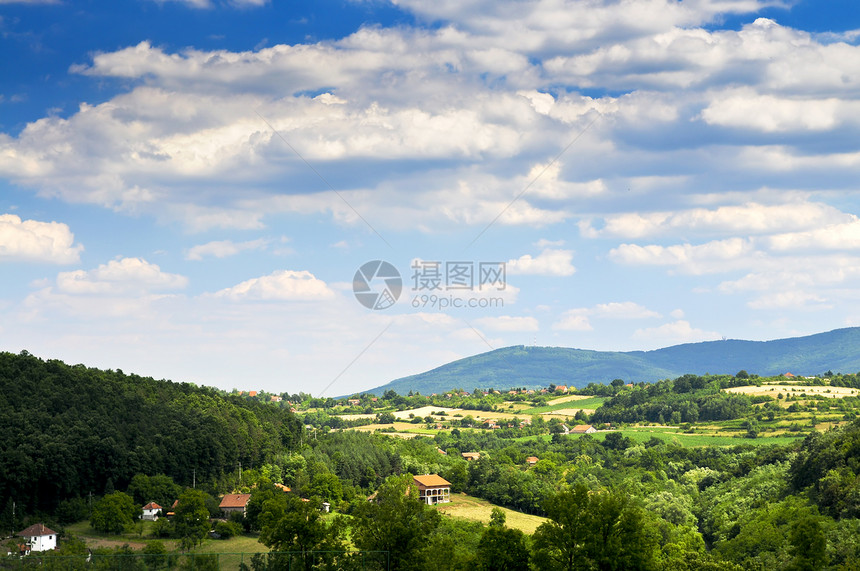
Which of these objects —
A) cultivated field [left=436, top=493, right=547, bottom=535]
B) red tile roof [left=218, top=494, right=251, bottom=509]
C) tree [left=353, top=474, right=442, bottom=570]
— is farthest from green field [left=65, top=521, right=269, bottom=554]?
cultivated field [left=436, top=493, right=547, bottom=535]

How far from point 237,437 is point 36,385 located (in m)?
24.5

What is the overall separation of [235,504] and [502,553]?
145ft

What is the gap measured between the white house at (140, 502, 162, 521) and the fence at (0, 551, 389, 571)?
29951mm

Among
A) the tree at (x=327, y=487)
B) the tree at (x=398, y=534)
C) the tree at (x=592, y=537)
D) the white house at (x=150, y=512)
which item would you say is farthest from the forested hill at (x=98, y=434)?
the tree at (x=592, y=537)

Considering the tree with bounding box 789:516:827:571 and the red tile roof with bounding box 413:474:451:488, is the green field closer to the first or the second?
the red tile roof with bounding box 413:474:451:488

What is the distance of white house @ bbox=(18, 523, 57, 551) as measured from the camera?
212 ft

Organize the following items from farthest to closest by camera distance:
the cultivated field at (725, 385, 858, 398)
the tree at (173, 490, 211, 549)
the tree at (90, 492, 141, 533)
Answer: the cultivated field at (725, 385, 858, 398), the tree at (90, 492, 141, 533), the tree at (173, 490, 211, 549)

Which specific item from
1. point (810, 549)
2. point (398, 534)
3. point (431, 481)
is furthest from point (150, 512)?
point (810, 549)

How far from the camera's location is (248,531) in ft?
249

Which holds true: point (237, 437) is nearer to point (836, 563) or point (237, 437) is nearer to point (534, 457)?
point (534, 457)

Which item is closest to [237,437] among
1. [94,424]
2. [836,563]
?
[94,424]

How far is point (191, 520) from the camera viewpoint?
70.4 m

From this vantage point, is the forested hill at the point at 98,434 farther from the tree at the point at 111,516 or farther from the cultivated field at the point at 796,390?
the cultivated field at the point at 796,390

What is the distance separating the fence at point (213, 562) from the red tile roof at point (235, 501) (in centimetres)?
3448
